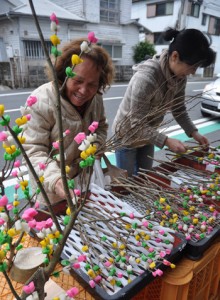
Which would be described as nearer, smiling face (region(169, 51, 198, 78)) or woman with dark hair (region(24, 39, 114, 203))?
woman with dark hair (region(24, 39, 114, 203))

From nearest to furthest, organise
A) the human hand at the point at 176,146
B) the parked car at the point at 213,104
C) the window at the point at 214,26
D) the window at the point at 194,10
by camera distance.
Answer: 1. the human hand at the point at 176,146
2. the parked car at the point at 213,104
3. the window at the point at 194,10
4. the window at the point at 214,26

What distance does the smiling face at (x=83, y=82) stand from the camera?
1.28m

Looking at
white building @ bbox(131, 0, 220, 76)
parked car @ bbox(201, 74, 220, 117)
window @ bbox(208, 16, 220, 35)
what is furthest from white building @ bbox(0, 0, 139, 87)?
window @ bbox(208, 16, 220, 35)

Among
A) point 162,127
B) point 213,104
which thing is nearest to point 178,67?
point 162,127

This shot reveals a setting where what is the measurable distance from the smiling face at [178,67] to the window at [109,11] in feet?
58.6

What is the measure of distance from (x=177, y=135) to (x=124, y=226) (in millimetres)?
4729

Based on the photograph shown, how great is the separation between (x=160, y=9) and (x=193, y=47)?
76.7 feet

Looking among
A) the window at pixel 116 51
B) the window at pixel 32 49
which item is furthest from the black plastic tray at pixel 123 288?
the window at pixel 116 51

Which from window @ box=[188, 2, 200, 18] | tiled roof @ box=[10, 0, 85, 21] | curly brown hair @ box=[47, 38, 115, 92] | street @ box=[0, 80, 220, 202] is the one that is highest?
window @ box=[188, 2, 200, 18]

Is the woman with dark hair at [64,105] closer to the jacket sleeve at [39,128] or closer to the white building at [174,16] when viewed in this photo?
the jacket sleeve at [39,128]

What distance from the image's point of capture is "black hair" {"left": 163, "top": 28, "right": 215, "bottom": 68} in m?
1.65

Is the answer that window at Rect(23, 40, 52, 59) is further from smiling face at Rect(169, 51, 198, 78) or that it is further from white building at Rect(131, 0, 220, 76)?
smiling face at Rect(169, 51, 198, 78)

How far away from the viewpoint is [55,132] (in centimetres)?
144

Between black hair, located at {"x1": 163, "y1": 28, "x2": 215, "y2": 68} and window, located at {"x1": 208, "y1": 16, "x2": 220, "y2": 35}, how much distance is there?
25506 millimetres
